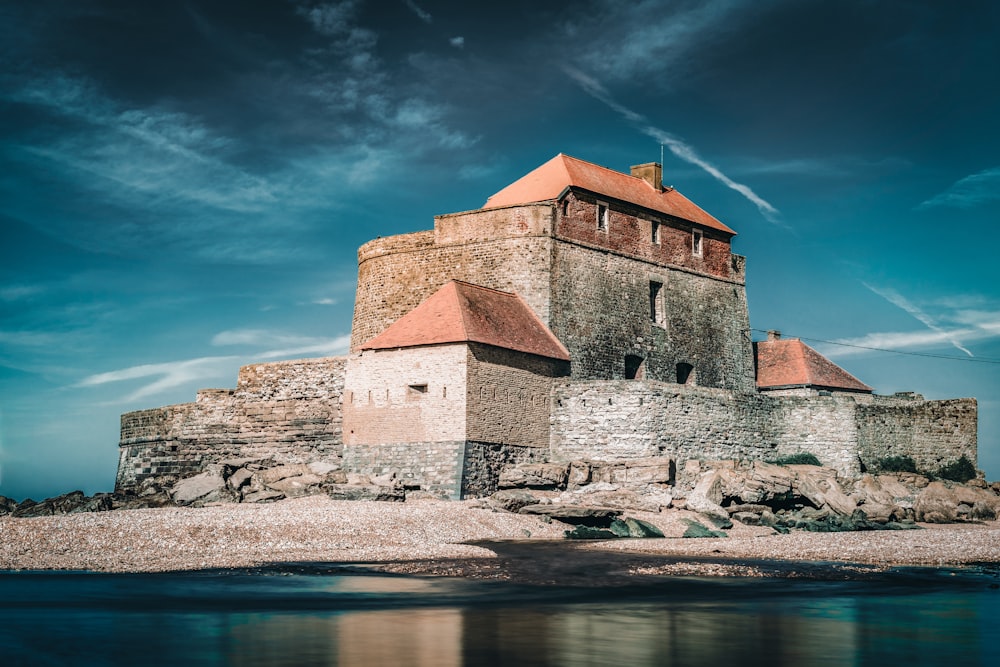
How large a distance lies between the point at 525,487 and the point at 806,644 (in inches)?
677

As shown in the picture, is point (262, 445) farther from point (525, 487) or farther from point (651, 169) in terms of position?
point (651, 169)

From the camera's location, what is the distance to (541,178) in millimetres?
34656

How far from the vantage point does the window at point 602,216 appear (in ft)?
109

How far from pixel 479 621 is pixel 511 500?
13623 mm

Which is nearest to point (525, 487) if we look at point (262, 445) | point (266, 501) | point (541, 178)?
point (266, 501)

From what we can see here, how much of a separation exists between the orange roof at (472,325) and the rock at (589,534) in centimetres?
664

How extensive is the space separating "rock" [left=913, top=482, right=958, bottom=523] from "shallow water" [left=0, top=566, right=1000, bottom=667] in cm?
1342

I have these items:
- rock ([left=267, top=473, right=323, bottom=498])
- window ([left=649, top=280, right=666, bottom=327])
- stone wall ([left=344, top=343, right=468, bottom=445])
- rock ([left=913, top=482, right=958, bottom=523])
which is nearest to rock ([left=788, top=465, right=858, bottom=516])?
rock ([left=913, top=482, right=958, bottom=523])

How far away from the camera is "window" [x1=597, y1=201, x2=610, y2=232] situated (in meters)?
33.4

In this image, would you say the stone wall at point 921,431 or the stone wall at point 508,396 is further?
the stone wall at point 921,431

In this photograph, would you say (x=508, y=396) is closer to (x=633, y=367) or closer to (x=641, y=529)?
(x=641, y=529)

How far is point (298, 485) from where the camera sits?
26609 millimetres

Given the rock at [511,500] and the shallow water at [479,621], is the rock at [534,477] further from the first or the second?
the shallow water at [479,621]

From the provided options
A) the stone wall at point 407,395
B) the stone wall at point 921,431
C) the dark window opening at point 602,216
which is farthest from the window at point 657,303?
the stone wall at point 407,395
